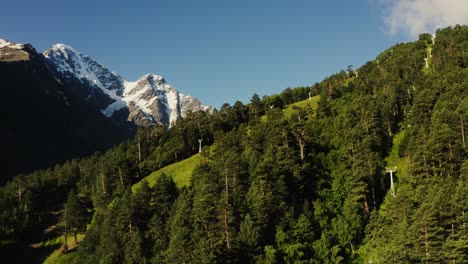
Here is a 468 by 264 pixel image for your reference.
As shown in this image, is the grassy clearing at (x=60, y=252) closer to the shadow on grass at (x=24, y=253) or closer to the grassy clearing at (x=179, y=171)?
the shadow on grass at (x=24, y=253)

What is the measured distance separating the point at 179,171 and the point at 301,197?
4965 cm

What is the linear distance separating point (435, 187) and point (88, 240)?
223 ft

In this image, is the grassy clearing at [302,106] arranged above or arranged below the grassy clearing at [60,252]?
above

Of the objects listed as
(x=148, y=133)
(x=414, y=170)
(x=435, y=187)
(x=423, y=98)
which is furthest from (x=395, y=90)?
(x=148, y=133)

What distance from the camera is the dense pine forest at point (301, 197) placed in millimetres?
63062

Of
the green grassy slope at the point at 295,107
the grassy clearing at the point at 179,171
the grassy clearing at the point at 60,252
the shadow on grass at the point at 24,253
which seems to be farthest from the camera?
the green grassy slope at the point at 295,107

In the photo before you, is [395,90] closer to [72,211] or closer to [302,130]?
[302,130]

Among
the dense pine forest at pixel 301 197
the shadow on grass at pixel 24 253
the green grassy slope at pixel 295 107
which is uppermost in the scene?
the green grassy slope at pixel 295 107

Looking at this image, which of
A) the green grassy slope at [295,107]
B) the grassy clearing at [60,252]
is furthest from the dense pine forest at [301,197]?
the green grassy slope at [295,107]

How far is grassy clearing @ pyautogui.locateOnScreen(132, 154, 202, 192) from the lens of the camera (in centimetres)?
11631

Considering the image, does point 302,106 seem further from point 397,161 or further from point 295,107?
point 397,161

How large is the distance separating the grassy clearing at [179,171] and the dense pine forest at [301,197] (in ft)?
11.8

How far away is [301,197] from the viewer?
84938 millimetres

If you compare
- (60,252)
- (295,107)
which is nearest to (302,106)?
(295,107)
